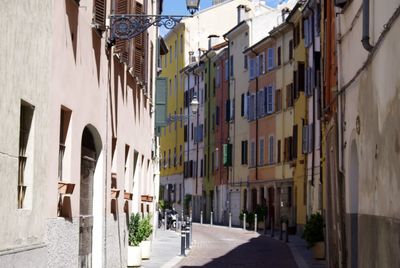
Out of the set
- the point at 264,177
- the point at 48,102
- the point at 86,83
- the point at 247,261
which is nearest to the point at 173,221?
the point at 264,177

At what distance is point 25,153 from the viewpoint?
10.5m

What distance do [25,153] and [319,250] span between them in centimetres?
1633

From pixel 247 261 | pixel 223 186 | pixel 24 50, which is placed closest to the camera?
pixel 24 50

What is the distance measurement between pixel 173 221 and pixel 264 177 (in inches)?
265

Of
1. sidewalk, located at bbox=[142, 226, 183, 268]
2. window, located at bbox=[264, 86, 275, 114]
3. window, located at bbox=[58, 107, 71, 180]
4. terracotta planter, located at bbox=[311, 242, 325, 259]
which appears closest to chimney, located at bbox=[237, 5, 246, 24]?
window, located at bbox=[264, 86, 275, 114]

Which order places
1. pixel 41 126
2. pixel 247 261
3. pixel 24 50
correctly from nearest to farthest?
pixel 24 50, pixel 41 126, pixel 247 261

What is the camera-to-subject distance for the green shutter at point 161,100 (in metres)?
32.8

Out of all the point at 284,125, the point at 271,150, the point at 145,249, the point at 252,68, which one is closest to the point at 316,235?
the point at 145,249

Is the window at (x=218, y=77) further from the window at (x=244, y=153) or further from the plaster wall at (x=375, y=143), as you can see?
the plaster wall at (x=375, y=143)

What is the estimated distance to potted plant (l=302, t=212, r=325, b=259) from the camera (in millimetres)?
25438

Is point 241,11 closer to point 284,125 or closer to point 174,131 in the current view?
point 174,131

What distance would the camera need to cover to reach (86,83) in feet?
47.9

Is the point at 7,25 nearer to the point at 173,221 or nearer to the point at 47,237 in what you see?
the point at 47,237

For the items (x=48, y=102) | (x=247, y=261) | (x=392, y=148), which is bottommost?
(x=247, y=261)
